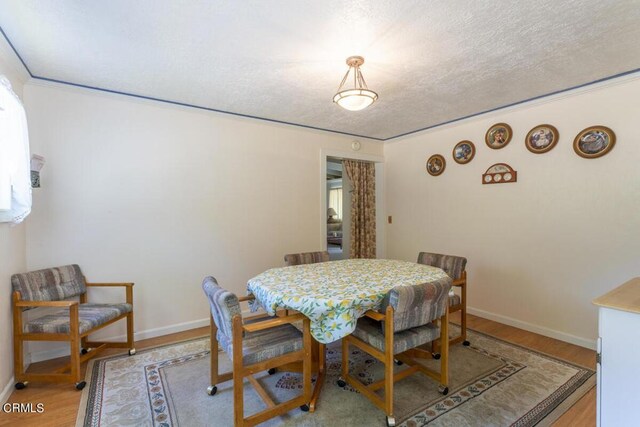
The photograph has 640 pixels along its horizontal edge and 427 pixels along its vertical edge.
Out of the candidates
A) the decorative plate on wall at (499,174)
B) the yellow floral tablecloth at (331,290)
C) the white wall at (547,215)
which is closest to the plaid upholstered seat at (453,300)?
the yellow floral tablecloth at (331,290)

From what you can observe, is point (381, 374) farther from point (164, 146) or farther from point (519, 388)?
point (164, 146)

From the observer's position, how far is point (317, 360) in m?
2.32

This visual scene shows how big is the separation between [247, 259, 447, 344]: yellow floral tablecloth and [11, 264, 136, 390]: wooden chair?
48.4 inches

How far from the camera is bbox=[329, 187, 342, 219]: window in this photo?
6071mm

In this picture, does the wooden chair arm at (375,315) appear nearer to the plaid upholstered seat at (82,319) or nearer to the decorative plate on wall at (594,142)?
the plaid upholstered seat at (82,319)

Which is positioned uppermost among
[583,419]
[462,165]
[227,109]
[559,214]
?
[227,109]

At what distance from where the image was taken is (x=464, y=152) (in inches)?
145

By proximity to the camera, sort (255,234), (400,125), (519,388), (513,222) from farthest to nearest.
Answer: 1. (400,125)
2. (255,234)
3. (513,222)
4. (519,388)

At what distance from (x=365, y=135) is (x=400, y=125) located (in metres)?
0.63

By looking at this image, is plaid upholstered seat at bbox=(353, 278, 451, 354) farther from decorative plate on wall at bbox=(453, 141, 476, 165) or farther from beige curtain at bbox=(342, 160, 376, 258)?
beige curtain at bbox=(342, 160, 376, 258)

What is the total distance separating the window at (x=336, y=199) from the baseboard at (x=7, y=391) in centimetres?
484

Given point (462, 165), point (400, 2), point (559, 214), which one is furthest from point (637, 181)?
point (400, 2)

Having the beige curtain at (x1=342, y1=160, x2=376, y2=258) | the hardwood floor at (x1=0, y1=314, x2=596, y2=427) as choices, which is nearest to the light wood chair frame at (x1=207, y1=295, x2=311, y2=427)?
the hardwood floor at (x1=0, y1=314, x2=596, y2=427)

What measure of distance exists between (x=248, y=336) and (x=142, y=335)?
1740 mm
